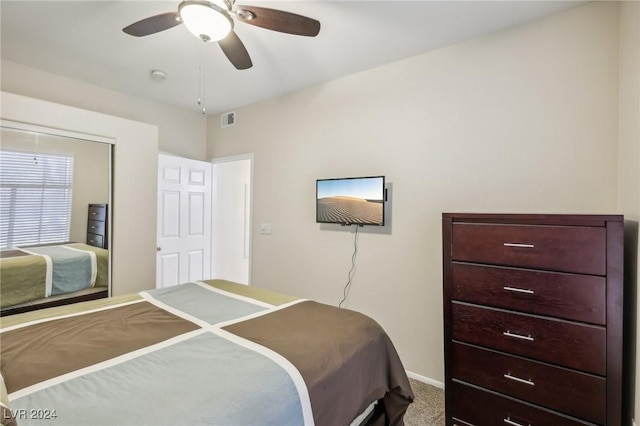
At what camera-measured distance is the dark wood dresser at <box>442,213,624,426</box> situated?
1457 mm

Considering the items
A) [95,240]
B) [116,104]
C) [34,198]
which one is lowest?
[95,240]

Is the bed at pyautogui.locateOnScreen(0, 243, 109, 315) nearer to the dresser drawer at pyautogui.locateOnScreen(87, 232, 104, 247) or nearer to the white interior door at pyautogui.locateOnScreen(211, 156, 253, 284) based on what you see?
the dresser drawer at pyautogui.locateOnScreen(87, 232, 104, 247)

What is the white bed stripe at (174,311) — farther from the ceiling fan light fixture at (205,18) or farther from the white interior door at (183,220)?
the white interior door at (183,220)

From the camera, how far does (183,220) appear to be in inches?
150

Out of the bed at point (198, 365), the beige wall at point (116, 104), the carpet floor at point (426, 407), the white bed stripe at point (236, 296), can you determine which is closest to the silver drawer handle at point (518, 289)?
the bed at point (198, 365)

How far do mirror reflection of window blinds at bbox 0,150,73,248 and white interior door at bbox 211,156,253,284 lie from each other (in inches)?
64.8

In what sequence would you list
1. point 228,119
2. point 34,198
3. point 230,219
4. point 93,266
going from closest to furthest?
point 34,198 < point 93,266 < point 228,119 < point 230,219

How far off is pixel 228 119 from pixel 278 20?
2.50 metres

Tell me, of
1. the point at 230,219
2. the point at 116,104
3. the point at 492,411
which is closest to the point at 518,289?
the point at 492,411

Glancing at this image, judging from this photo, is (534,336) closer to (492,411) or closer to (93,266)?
(492,411)

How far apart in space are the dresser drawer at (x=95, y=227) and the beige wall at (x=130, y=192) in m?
0.10

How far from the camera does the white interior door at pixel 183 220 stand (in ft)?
11.7

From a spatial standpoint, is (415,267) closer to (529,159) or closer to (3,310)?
(529,159)

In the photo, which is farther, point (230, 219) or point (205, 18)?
point (230, 219)
